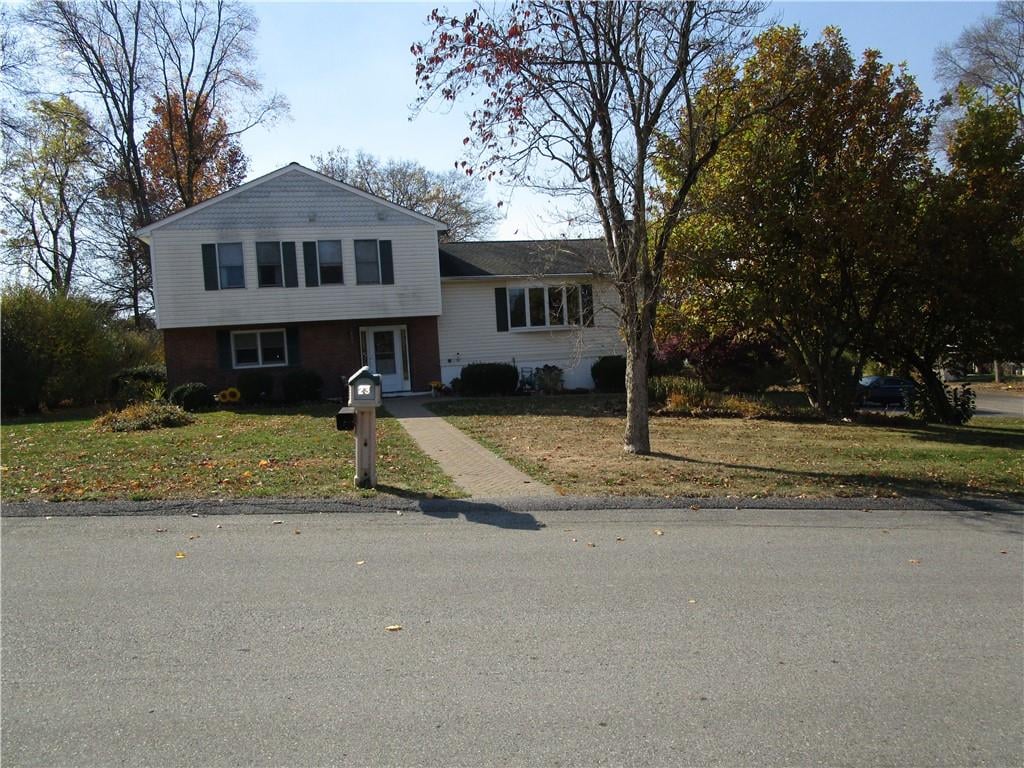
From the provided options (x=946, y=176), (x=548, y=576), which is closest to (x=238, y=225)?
(x=946, y=176)

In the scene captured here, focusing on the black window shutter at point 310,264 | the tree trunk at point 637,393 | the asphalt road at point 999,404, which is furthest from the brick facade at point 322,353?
the asphalt road at point 999,404

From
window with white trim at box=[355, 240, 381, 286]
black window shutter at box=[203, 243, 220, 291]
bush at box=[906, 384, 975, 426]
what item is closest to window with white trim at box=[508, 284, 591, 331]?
window with white trim at box=[355, 240, 381, 286]

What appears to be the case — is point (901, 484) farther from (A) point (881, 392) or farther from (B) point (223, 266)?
(B) point (223, 266)

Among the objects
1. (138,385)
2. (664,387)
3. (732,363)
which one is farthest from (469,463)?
(138,385)

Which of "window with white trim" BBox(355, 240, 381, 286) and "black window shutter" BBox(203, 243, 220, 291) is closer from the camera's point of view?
"black window shutter" BBox(203, 243, 220, 291)

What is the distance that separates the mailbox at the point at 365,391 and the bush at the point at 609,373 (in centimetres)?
1776

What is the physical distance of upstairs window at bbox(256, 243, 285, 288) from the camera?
2433 cm

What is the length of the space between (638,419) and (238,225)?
16.4 m

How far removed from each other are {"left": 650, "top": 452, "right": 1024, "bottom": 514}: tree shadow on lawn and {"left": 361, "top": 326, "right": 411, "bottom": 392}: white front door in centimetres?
1634

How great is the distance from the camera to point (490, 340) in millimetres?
27109

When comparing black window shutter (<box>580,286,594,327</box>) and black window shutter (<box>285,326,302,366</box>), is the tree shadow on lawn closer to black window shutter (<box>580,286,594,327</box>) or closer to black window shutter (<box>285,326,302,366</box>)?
black window shutter (<box>580,286,594,327</box>)

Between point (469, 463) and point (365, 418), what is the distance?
271 cm

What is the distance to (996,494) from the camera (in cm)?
966

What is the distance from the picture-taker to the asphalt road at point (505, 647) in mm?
3592
